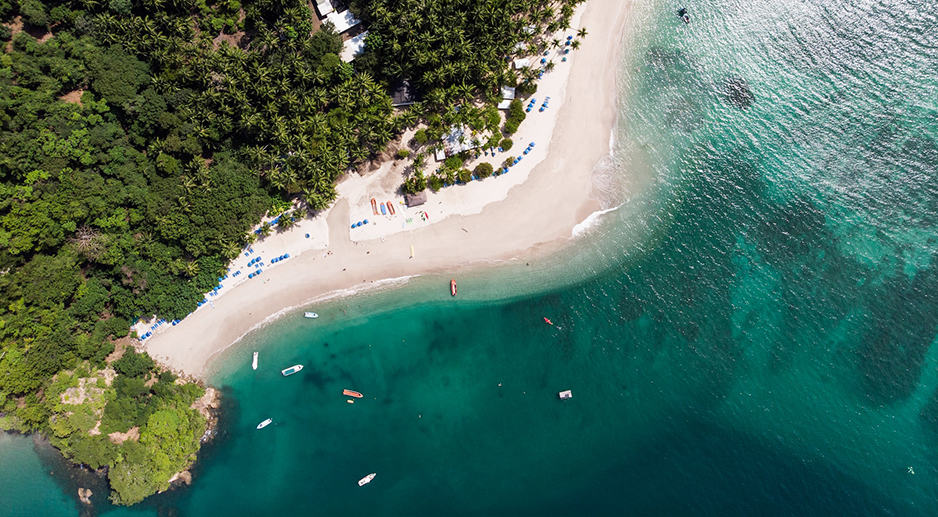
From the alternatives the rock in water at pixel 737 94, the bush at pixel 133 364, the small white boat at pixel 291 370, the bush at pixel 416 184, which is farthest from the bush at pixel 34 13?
the rock in water at pixel 737 94

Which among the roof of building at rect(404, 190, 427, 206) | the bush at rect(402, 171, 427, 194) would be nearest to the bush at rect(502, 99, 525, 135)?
the bush at rect(402, 171, 427, 194)

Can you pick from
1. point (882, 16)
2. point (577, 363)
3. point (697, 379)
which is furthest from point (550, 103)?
point (882, 16)

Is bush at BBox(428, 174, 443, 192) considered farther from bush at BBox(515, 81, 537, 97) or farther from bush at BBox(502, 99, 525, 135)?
bush at BBox(515, 81, 537, 97)

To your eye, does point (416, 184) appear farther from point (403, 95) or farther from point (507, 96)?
point (507, 96)

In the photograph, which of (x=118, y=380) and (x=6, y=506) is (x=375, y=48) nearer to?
(x=118, y=380)

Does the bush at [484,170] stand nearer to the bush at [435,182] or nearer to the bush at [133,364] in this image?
the bush at [435,182]

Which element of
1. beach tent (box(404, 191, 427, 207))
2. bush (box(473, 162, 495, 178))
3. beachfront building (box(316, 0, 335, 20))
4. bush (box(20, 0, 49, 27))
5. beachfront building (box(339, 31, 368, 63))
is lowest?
beach tent (box(404, 191, 427, 207))
